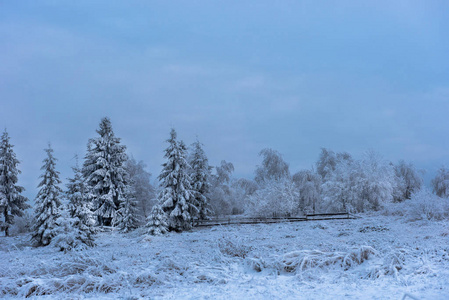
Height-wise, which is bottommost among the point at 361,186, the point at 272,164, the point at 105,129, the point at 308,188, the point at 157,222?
the point at 157,222

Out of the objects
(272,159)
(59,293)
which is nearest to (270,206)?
(272,159)

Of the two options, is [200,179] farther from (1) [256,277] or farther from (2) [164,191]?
(1) [256,277]

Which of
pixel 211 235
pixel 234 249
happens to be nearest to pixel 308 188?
pixel 211 235

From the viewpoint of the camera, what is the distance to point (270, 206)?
39.7 m

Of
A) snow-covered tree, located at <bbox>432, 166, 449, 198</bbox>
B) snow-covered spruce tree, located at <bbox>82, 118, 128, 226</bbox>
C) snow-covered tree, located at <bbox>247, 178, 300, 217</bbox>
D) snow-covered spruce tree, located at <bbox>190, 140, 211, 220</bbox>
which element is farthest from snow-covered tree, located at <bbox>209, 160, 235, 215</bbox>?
snow-covered tree, located at <bbox>432, 166, 449, 198</bbox>

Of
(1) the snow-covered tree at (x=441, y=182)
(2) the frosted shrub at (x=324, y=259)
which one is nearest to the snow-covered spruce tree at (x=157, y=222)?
(2) the frosted shrub at (x=324, y=259)

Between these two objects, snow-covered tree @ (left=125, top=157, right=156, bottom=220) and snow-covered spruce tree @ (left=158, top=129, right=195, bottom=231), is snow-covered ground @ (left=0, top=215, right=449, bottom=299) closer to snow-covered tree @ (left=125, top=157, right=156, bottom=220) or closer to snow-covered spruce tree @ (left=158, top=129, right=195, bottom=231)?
snow-covered spruce tree @ (left=158, top=129, right=195, bottom=231)

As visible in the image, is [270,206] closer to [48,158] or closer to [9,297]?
[48,158]

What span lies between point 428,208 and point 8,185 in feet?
127

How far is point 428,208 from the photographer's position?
23.2m

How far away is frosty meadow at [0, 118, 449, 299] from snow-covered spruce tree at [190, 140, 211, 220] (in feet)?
0.43

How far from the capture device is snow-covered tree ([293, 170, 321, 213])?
46906 millimetres

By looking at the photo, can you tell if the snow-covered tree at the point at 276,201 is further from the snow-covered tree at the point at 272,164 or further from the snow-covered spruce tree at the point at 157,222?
the snow-covered spruce tree at the point at 157,222

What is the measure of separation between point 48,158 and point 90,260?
17.6m
